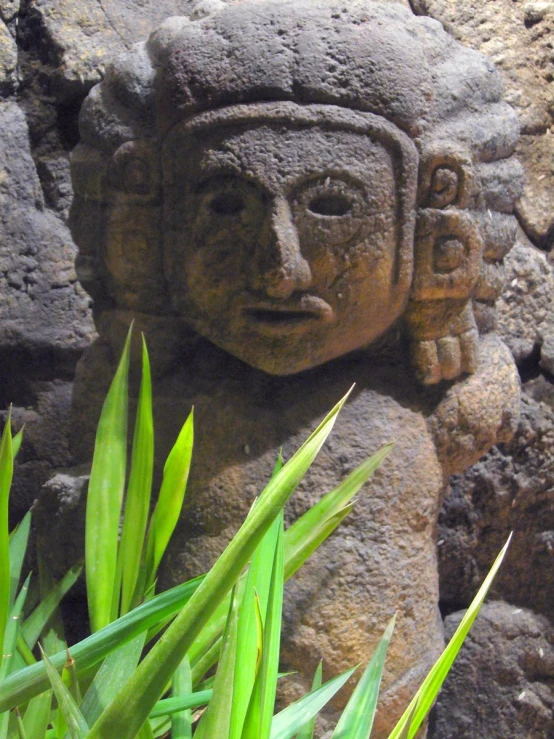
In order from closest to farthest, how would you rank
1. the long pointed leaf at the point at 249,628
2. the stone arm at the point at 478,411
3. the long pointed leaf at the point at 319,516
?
the long pointed leaf at the point at 249,628 → the long pointed leaf at the point at 319,516 → the stone arm at the point at 478,411

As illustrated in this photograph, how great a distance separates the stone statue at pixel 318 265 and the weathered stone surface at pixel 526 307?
0.32 m

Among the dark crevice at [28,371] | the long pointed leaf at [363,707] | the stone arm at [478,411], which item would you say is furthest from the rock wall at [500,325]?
the long pointed leaf at [363,707]

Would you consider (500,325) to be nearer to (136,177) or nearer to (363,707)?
(136,177)

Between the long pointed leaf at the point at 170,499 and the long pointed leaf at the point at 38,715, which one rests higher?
the long pointed leaf at the point at 170,499

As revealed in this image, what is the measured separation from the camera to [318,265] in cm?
139

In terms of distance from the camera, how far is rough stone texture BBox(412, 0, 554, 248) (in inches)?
79.7

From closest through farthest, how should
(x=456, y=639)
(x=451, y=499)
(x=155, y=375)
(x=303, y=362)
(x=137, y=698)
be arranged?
(x=137, y=698), (x=456, y=639), (x=303, y=362), (x=155, y=375), (x=451, y=499)

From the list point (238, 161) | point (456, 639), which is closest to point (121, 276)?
point (238, 161)

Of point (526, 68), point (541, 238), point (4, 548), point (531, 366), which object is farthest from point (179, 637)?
point (526, 68)

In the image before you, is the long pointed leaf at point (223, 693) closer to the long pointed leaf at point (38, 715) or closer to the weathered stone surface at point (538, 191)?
the long pointed leaf at point (38, 715)

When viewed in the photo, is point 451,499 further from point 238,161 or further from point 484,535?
point 238,161

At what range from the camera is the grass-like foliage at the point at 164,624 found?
100 cm

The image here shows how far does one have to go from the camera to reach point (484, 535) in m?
1.90

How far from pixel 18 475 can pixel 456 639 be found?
3.37 feet
